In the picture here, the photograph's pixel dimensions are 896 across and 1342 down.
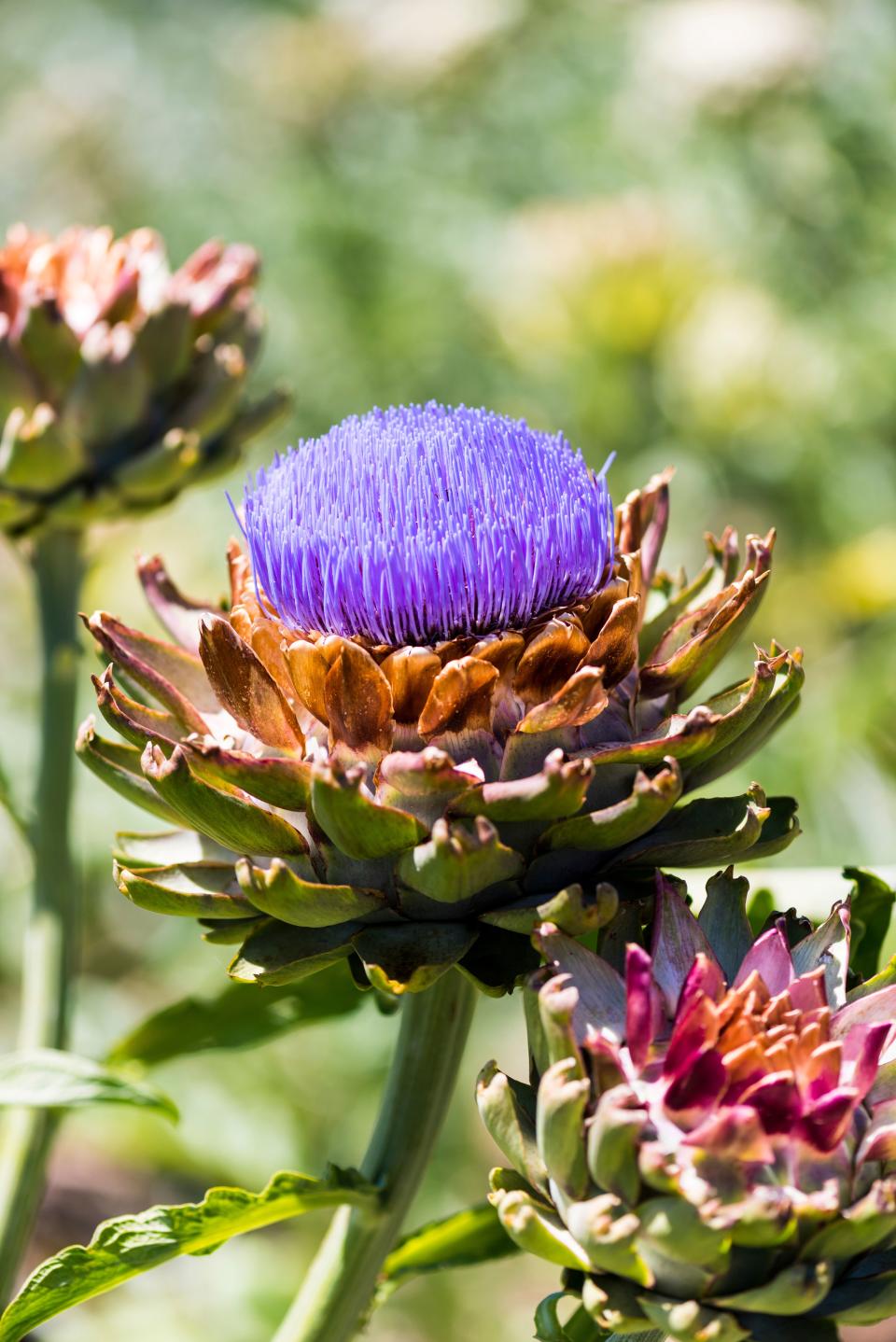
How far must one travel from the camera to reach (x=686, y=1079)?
0.54m

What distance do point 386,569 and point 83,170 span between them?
3.54 m

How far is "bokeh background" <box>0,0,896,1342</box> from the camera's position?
1849 millimetres

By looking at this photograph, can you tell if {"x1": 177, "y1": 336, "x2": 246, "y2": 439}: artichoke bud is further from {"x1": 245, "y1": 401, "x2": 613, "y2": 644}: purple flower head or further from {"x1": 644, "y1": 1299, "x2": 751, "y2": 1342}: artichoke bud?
{"x1": 644, "y1": 1299, "x2": 751, "y2": 1342}: artichoke bud

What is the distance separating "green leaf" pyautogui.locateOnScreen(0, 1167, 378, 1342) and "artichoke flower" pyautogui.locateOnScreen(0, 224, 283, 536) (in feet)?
1.67

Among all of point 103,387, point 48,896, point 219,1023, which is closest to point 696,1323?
point 219,1023

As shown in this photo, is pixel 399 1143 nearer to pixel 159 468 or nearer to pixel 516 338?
pixel 159 468

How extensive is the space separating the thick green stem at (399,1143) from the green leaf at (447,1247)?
0.16ft

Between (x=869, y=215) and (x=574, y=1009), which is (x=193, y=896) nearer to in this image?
(x=574, y=1009)

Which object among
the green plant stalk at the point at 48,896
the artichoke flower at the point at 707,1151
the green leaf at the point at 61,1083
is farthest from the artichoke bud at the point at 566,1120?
the green plant stalk at the point at 48,896

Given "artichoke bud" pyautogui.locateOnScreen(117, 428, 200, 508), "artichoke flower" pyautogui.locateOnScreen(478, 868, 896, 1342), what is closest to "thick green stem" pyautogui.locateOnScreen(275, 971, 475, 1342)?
"artichoke flower" pyautogui.locateOnScreen(478, 868, 896, 1342)

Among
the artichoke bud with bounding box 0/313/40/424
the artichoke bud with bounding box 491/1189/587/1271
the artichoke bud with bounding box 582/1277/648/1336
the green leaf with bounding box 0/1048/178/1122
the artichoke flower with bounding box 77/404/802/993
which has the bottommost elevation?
the artichoke bud with bounding box 582/1277/648/1336

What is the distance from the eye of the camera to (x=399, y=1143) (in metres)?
0.74

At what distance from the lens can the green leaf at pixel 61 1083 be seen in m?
0.74

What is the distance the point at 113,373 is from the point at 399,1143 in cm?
55
